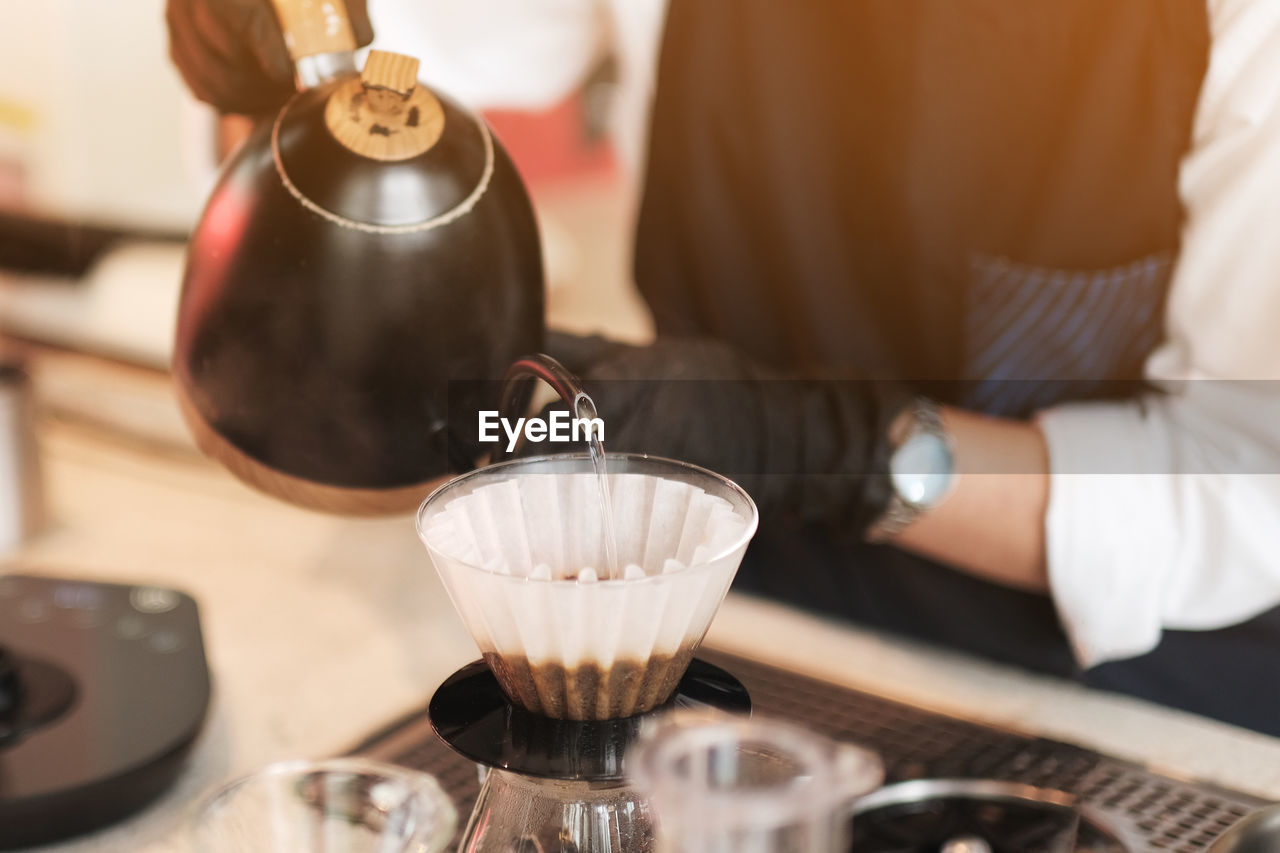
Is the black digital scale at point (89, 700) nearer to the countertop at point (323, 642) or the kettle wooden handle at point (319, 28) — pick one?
the countertop at point (323, 642)

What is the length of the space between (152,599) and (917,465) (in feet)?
1.41

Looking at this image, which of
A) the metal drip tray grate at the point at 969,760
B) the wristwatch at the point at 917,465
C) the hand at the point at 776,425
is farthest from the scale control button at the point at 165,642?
the wristwatch at the point at 917,465

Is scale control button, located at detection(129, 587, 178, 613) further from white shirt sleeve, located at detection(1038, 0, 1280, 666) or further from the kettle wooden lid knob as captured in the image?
white shirt sleeve, located at detection(1038, 0, 1280, 666)

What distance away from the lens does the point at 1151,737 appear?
59cm

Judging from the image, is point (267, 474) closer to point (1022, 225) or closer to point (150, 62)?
point (1022, 225)

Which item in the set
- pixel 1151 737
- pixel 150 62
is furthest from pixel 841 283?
pixel 150 62

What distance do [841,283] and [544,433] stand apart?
47 centimetres

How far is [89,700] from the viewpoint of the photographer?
542 mm

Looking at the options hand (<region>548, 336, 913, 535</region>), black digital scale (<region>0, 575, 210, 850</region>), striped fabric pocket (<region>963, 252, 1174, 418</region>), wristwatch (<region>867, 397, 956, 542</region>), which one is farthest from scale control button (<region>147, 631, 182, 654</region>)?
striped fabric pocket (<region>963, 252, 1174, 418</region>)

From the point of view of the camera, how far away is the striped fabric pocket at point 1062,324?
648 mm

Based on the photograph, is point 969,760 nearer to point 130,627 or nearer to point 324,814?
point 324,814

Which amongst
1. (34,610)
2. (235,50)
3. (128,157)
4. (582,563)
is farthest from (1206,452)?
(128,157)

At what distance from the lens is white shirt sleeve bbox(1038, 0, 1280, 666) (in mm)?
578

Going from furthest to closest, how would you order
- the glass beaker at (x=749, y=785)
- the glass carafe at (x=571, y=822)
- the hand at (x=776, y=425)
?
the hand at (x=776, y=425) < the glass carafe at (x=571, y=822) < the glass beaker at (x=749, y=785)
